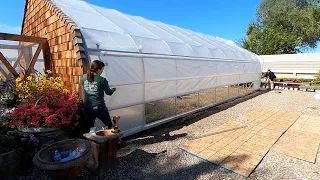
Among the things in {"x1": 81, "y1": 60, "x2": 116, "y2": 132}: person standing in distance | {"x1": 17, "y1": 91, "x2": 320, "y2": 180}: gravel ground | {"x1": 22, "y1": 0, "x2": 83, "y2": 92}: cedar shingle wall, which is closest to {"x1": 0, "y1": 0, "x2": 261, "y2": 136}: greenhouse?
{"x1": 22, "y1": 0, "x2": 83, "y2": 92}: cedar shingle wall

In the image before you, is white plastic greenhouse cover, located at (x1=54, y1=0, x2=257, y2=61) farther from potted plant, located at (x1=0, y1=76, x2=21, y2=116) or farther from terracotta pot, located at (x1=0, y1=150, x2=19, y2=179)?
terracotta pot, located at (x1=0, y1=150, x2=19, y2=179)

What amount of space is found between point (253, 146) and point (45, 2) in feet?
21.0

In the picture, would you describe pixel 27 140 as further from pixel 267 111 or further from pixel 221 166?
pixel 267 111

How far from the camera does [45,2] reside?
210 inches

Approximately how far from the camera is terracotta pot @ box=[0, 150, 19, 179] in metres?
2.91

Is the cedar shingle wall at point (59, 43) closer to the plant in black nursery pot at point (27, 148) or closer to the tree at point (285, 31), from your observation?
the plant in black nursery pot at point (27, 148)

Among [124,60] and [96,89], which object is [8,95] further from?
[124,60]

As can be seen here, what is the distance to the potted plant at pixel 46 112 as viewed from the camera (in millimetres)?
3430

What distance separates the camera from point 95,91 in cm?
353

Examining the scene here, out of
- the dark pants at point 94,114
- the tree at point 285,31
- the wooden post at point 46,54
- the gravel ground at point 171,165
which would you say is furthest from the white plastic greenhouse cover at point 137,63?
the tree at point 285,31

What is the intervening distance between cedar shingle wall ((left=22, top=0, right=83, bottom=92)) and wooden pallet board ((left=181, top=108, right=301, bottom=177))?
9.45ft

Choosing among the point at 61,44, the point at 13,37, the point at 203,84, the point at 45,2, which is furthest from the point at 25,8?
the point at 203,84

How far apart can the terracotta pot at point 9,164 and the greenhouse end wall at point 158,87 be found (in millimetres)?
1554

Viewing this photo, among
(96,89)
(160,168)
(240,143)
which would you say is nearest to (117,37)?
(96,89)
